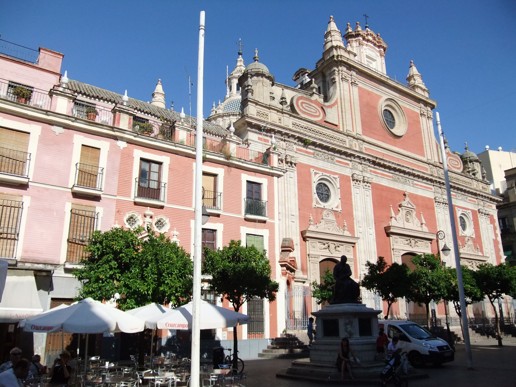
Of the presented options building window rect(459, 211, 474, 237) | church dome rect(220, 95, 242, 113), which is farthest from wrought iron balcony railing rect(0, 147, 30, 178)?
church dome rect(220, 95, 242, 113)

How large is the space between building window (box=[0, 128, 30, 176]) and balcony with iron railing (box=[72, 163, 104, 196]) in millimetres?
1769

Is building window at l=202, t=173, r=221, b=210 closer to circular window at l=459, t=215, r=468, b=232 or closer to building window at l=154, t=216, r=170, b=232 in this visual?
building window at l=154, t=216, r=170, b=232

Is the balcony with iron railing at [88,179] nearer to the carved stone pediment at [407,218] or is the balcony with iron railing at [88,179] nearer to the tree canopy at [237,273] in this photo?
the tree canopy at [237,273]

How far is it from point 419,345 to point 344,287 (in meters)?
4.38

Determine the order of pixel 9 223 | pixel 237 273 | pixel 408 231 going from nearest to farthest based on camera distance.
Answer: pixel 9 223 → pixel 237 273 → pixel 408 231

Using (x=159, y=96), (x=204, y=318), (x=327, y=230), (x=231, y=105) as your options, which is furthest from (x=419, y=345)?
(x=231, y=105)

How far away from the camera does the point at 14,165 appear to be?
1548cm

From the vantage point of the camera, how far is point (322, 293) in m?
22.0

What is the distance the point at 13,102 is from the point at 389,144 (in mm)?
26182

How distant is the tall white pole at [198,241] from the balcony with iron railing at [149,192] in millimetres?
9113

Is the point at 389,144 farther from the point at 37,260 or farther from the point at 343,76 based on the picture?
the point at 37,260

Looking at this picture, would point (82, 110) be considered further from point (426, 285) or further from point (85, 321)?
point (426, 285)

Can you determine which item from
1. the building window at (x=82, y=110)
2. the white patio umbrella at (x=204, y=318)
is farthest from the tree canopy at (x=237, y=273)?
the building window at (x=82, y=110)

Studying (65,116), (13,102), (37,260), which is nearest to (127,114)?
(65,116)
